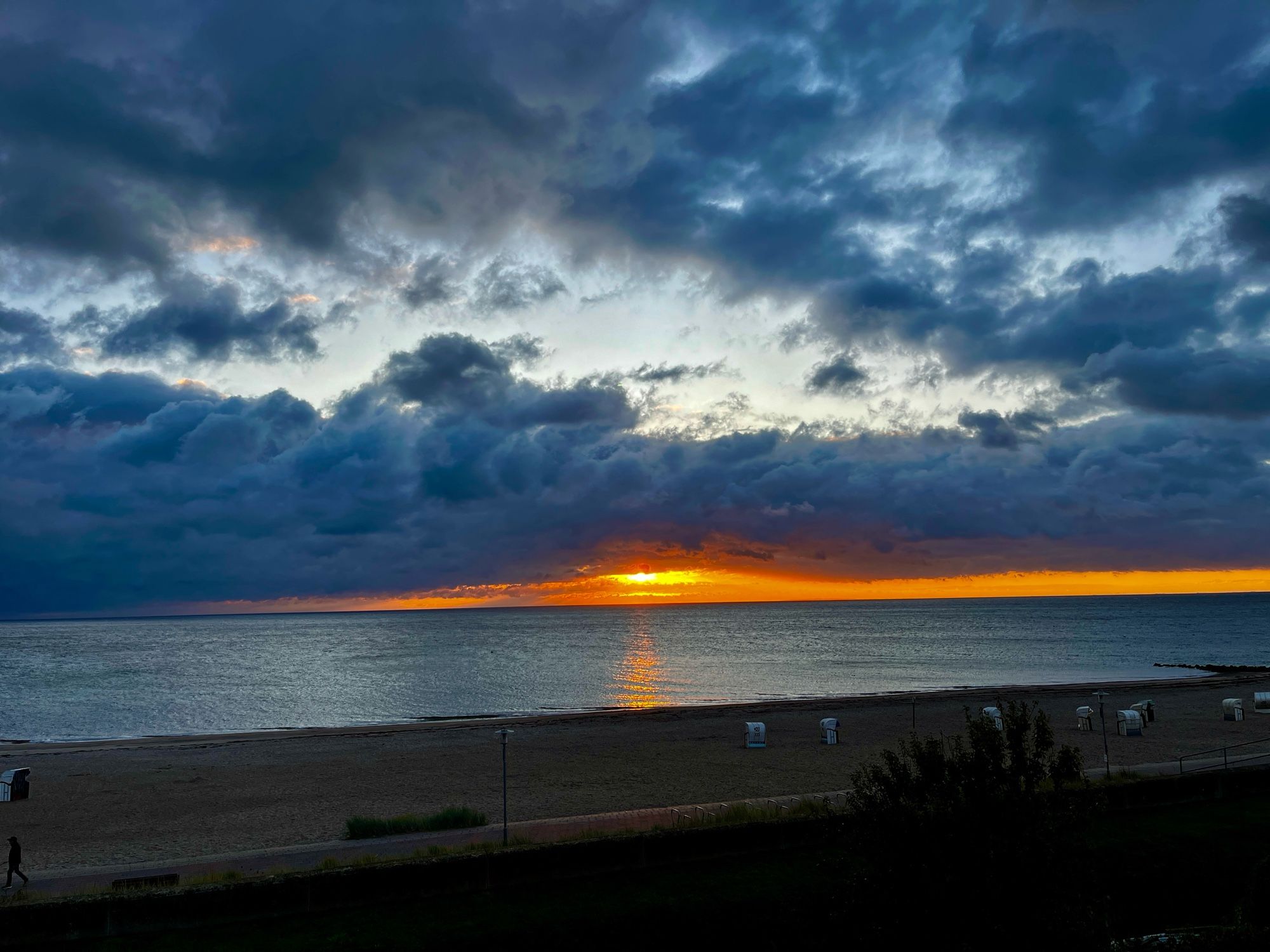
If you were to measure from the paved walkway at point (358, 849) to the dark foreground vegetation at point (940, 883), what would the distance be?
215 centimetres

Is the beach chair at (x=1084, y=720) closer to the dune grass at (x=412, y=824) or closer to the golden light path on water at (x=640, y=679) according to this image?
the golden light path on water at (x=640, y=679)

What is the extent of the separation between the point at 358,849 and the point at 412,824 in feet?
10.0

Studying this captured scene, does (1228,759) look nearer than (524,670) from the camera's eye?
Yes

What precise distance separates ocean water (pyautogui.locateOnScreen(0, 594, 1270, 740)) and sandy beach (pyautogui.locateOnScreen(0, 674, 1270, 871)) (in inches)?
446

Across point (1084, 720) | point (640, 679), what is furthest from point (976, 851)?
point (640, 679)

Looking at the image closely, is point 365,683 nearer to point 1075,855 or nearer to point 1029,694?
point 1029,694

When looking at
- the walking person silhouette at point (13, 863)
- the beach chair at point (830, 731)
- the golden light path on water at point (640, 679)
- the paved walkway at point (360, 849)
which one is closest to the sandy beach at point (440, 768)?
the beach chair at point (830, 731)

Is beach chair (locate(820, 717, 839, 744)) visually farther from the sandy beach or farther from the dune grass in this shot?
the dune grass

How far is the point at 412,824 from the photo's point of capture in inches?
781

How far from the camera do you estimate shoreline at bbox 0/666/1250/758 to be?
134 feet

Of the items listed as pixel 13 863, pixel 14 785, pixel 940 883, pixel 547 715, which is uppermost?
pixel 940 883

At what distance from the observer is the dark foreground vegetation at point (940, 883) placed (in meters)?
8.34

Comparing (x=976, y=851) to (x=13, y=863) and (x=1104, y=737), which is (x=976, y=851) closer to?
(x=13, y=863)

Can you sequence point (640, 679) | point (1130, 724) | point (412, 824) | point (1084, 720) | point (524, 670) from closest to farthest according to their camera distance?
1. point (412, 824)
2. point (1130, 724)
3. point (1084, 720)
4. point (640, 679)
5. point (524, 670)
